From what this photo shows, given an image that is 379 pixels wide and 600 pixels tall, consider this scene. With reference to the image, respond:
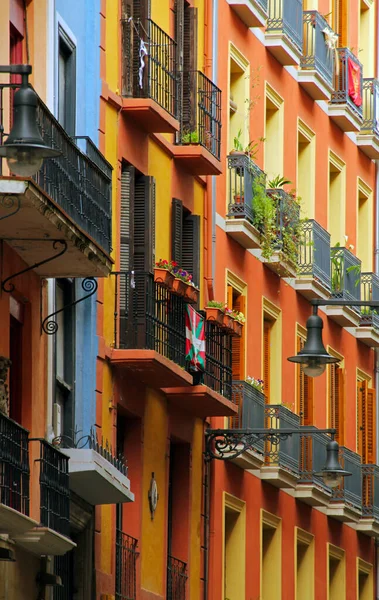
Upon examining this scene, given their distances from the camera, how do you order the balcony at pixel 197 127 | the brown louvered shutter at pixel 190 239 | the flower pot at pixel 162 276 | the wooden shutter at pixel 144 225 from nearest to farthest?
1. the flower pot at pixel 162 276
2. the wooden shutter at pixel 144 225
3. the balcony at pixel 197 127
4. the brown louvered shutter at pixel 190 239

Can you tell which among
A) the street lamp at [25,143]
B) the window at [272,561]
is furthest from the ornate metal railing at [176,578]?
the street lamp at [25,143]

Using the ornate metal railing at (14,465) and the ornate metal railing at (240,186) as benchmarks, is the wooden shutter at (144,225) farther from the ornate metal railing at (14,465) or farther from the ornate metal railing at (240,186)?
the ornate metal railing at (14,465)

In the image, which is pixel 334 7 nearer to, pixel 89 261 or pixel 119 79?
pixel 119 79

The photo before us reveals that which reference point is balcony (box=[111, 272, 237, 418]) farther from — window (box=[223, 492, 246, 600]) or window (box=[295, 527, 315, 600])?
window (box=[295, 527, 315, 600])

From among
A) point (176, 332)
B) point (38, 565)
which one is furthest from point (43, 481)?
point (176, 332)

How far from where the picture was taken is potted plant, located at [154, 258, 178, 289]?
1240 inches

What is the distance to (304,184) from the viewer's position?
141ft

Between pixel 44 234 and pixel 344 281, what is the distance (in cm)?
1900

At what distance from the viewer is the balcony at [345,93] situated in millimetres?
44125

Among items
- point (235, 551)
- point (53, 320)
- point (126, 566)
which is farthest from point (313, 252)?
point (53, 320)

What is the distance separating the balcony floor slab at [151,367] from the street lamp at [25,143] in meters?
10.4

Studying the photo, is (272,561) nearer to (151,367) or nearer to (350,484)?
(350,484)

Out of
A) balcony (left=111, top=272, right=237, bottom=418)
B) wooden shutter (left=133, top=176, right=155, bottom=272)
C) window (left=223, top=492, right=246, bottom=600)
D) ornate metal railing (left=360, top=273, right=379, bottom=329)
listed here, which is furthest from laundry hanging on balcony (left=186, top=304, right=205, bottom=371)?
ornate metal railing (left=360, top=273, right=379, bottom=329)

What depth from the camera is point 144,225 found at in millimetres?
32375
